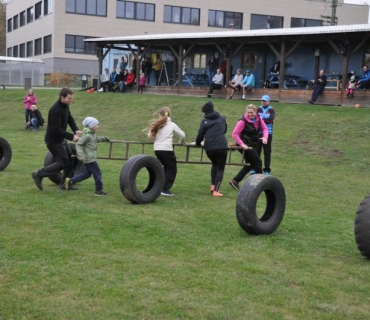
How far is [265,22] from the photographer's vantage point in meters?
59.5

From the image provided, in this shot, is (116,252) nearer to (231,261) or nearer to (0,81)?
(231,261)

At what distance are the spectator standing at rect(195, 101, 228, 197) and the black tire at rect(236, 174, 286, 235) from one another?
2432 millimetres

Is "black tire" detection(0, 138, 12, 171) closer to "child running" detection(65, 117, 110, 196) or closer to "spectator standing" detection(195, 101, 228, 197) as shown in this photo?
"child running" detection(65, 117, 110, 196)

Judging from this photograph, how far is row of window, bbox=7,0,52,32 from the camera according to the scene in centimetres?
5568

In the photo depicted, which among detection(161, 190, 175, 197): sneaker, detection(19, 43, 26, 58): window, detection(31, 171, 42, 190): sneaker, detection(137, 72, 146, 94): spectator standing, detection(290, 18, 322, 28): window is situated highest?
detection(290, 18, 322, 28): window

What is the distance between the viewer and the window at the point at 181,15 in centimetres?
5694

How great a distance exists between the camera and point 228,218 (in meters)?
8.53

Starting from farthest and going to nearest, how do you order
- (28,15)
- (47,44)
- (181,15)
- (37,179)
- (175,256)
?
(28,15), (181,15), (47,44), (37,179), (175,256)

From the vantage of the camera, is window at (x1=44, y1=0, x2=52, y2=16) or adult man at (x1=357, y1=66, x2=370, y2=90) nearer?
adult man at (x1=357, y1=66, x2=370, y2=90)

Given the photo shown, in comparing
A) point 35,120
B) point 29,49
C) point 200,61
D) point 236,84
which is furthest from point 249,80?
point 29,49

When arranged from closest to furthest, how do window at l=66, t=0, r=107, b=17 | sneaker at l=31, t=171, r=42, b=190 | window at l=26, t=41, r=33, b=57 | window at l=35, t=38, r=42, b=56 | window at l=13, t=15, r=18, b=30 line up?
sneaker at l=31, t=171, r=42, b=190 < window at l=66, t=0, r=107, b=17 < window at l=35, t=38, r=42, b=56 < window at l=26, t=41, r=33, b=57 < window at l=13, t=15, r=18, b=30

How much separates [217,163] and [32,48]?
5356 cm

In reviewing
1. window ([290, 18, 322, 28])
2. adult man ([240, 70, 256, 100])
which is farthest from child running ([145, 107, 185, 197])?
window ([290, 18, 322, 28])

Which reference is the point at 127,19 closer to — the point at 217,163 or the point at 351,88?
the point at 351,88
